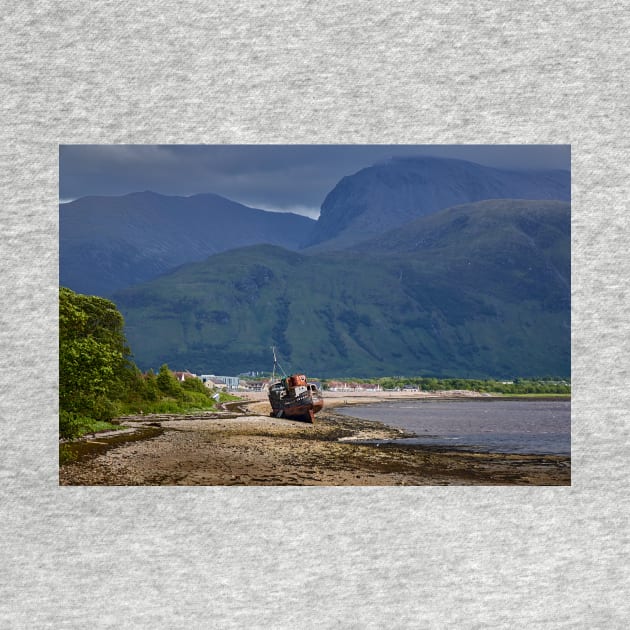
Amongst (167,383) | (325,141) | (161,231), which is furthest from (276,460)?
(325,141)

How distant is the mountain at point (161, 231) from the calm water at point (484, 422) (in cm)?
174

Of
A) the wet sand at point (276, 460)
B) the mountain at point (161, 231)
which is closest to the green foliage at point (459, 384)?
the wet sand at point (276, 460)

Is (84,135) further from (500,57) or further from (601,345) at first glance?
(601,345)

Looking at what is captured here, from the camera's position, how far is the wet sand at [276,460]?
578 centimetres

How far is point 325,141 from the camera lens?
5750mm

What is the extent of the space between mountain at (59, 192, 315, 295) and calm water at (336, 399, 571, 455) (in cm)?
174

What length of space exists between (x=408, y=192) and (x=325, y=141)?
112 centimetres

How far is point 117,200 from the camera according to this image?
6531mm

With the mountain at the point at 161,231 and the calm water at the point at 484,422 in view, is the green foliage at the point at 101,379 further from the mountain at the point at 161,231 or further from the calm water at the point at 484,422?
the calm water at the point at 484,422

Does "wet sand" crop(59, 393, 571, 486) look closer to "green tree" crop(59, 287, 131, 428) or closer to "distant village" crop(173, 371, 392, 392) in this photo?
"distant village" crop(173, 371, 392, 392)

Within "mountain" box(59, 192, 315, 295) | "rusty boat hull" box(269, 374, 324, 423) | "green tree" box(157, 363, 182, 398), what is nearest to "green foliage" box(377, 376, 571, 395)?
"rusty boat hull" box(269, 374, 324, 423)

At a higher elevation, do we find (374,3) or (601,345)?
(374,3)

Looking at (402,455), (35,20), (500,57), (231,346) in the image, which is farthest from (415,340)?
(35,20)

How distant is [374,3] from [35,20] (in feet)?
7.90
